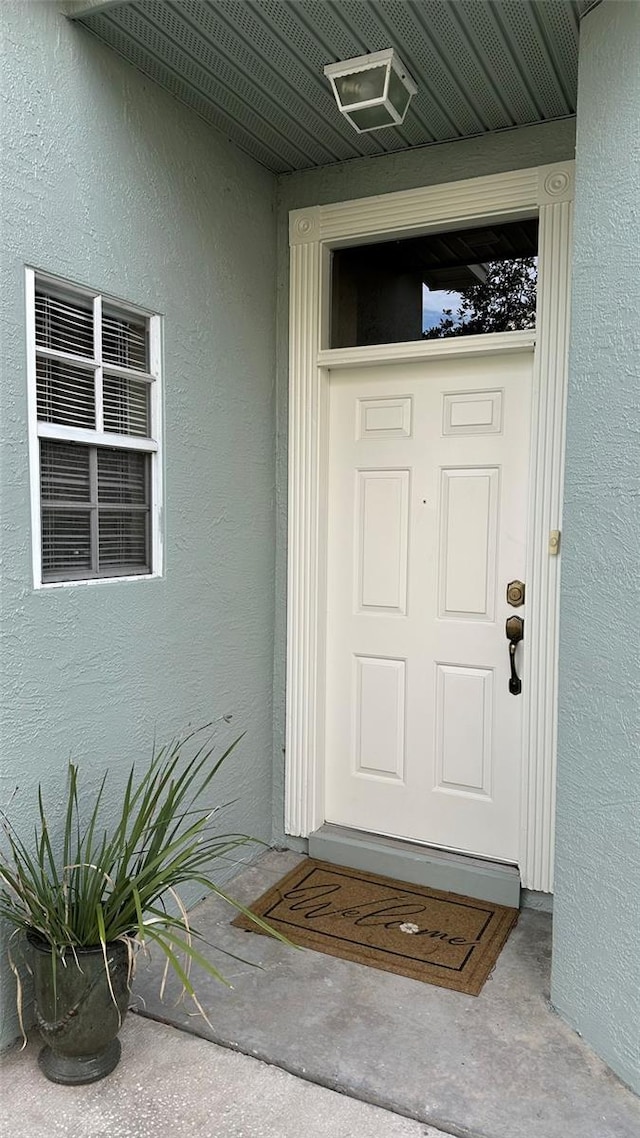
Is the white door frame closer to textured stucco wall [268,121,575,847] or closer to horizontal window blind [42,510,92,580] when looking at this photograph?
textured stucco wall [268,121,575,847]

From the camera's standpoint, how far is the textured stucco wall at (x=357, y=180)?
108 inches

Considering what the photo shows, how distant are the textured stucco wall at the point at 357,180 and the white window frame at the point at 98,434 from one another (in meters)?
0.75

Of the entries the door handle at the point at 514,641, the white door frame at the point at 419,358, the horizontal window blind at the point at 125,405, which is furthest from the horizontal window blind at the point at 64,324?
the door handle at the point at 514,641

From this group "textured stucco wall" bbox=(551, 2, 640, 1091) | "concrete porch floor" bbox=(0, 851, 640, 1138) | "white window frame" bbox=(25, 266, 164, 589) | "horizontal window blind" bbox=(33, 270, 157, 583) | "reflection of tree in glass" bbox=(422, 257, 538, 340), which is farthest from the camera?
"reflection of tree in glass" bbox=(422, 257, 538, 340)

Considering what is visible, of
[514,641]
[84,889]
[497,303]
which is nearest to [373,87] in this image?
[497,303]

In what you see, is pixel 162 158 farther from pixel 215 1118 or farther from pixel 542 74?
pixel 215 1118

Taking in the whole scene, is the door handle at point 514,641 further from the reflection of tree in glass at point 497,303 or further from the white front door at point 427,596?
the reflection of tree in glass at point 497,303

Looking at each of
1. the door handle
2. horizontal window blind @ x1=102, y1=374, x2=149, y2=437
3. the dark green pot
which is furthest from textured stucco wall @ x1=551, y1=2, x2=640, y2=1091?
horizontal window blind @ x1=102, y1=374, x2=149, y2=437

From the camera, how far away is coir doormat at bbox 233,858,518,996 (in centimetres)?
253

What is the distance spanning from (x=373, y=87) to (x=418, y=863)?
2.76 m

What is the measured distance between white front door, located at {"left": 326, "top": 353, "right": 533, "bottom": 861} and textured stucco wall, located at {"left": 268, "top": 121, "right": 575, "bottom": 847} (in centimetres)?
21

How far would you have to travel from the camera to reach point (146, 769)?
262cm

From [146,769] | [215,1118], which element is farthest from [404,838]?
[215,1118]

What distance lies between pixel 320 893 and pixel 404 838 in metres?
0.43
